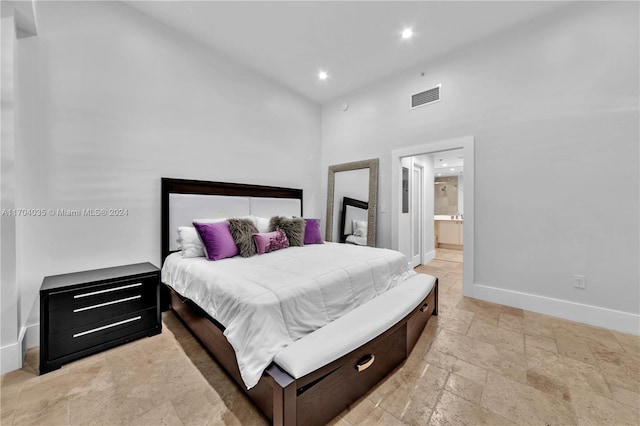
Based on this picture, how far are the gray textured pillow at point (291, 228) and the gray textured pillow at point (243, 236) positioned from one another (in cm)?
49

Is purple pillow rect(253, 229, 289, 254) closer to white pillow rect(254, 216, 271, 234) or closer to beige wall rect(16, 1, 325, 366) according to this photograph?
white pillow rect(254, 216, 271, 234)

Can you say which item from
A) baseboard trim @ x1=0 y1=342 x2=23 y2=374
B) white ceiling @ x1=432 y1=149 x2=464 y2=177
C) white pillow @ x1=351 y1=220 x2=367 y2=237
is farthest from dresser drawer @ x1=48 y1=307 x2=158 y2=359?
white ceiling @ x1=432 y1=149 x2=464 y2=177

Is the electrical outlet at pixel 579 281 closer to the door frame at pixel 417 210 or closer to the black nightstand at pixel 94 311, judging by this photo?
the door frame at pixel 417 210

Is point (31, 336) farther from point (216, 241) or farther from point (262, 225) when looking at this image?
point (262, 225)

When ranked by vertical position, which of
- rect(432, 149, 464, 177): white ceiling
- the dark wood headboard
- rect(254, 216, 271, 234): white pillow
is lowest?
rect(254, 216, 271, 234): white pillow

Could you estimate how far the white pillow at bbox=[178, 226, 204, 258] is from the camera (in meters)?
2.54

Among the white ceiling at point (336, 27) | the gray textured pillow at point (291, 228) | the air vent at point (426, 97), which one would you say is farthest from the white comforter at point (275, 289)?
the white ceiling at point (336, 27)

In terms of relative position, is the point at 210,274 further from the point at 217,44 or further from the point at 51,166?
the point at 217,44

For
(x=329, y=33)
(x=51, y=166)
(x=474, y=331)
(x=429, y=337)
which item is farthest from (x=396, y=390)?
(x=329, y=33)

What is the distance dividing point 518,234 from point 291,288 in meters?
2.77

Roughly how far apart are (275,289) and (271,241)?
52.3 inches

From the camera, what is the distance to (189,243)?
2.57 m

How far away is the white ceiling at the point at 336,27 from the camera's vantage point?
2.55 m

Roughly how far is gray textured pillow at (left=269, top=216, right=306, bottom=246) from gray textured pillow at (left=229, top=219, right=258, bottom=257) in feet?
1.60
